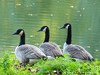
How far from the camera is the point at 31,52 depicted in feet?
31.1

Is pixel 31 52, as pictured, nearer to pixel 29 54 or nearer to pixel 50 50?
pixel 29 54

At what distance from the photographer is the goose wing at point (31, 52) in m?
9.31

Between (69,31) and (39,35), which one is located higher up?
(69,31)

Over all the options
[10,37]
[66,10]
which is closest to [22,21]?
[10,37]

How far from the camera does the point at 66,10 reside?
35.6 meters

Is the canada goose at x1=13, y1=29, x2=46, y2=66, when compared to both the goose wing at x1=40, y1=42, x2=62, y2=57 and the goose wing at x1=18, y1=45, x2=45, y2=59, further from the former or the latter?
the goose wing at x1=40, y1=42, x2=62, y2=57

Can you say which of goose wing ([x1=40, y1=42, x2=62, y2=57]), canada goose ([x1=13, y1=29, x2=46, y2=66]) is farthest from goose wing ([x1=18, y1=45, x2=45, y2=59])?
goose wing ([x1=40, y1=42, x2=62, y2=57])

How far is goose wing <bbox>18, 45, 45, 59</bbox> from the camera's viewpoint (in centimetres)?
931

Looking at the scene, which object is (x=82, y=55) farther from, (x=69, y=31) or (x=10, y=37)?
(x=10, y=37)

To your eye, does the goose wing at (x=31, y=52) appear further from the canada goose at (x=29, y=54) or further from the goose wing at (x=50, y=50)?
the goose wing at (x=50, y=50)

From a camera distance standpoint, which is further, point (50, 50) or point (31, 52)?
point (50, 50)

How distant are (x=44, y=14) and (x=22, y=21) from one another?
5.10 metres

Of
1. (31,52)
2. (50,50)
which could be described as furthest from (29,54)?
(50,50)

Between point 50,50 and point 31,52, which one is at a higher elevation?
point 31,52
